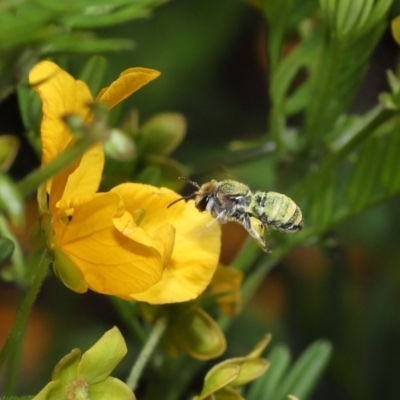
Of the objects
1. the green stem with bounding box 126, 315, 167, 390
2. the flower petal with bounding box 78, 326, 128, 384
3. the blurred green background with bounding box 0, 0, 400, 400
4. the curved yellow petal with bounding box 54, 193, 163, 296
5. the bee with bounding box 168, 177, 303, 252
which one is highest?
the curved yellow petal with bounding box 54, 193, 163, 296

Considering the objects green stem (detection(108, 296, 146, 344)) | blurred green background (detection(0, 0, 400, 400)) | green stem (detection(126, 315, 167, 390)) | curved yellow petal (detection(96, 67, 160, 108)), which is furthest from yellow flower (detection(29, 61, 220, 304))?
blurred green background (detection(0, 0, 400, 400))

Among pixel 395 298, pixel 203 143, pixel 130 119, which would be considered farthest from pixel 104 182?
pixel 203 143

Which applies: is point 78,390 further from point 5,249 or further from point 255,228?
point 255,228

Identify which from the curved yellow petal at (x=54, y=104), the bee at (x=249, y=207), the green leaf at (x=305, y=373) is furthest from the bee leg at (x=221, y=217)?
the green leaf at (x=305, y=373)

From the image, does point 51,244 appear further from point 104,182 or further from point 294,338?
point 294,338

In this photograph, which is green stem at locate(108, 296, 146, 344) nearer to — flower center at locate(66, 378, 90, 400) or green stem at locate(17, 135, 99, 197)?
flower center at locate(66, 378, 90, 400)

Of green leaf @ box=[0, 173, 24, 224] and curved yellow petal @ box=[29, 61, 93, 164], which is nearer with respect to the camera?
green leaf @ box=[0, 173, 24, 224]

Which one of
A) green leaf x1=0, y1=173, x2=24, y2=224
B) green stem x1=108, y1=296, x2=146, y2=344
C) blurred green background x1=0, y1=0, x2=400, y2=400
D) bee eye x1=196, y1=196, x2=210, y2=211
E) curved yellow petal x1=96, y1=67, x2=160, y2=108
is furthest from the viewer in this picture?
blurred green background x1=0, y1=0, x2=400, y2=400

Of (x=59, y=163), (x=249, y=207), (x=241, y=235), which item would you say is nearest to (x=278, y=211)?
(x=249, y=207)

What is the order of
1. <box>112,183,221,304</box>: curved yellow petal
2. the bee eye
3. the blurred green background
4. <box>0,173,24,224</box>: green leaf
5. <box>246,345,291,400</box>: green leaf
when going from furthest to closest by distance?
the blurred green background, <box>246,345,291,400</box>: green leaf, the bee eye, <box>112,183,221,304</box>: curved yellow petal, <box>0,173,24,224</box>: green leaf
